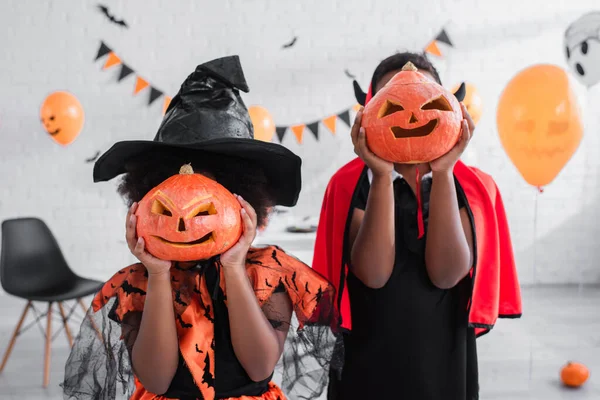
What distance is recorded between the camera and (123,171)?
1110 mm

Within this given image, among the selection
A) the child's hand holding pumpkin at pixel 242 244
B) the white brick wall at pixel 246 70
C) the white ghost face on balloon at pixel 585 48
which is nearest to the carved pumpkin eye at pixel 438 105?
the child's hand holding pumpkin at pixel 242 244

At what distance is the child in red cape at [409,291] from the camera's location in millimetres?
1146

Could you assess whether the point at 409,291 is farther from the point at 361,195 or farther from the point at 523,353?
the point at 523,353

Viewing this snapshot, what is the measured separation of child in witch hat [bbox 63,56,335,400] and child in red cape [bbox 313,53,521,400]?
0.14 meters

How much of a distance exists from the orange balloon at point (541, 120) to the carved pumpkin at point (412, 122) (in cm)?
181

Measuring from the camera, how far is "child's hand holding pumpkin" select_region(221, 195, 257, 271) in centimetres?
92

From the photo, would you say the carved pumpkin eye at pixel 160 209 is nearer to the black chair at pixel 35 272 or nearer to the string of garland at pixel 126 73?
the black chair at pixel 35 272

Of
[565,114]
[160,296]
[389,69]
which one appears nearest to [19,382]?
[160,296]

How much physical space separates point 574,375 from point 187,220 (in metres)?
2.44

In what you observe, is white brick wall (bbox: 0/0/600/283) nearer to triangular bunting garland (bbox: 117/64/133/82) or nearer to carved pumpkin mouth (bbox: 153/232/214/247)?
triangular bunting garland (bbox: 117/64/133/82)

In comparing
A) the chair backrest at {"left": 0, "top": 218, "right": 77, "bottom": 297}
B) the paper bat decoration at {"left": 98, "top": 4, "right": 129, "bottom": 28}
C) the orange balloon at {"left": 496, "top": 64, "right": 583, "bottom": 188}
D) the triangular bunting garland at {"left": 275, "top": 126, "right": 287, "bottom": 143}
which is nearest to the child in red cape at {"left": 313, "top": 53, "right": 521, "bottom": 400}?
the orange balloon at {"left": 496, "top": 64, "right": 583, "bottom": 188}

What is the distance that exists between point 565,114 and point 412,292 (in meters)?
1.82

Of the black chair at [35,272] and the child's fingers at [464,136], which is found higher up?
the child's fingers at [464,136]

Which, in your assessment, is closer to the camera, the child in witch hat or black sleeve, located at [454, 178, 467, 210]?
the child in witch hat
